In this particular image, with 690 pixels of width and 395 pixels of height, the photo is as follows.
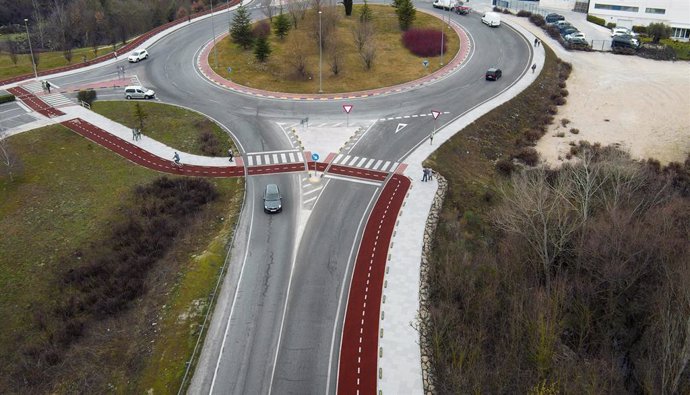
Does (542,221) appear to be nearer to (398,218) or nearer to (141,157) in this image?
(398,218)

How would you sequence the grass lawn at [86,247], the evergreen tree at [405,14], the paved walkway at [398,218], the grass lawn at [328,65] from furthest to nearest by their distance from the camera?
1. the evergreen tree at [405,14]
2. the grass lawn at [328,65]
3. the grass lawn at [86,247]
4. the paved walkway at [398,218]

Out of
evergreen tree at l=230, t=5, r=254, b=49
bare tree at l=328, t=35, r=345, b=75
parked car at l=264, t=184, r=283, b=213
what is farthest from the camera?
evergreen tree at l=230, t=5, r=254, b=49

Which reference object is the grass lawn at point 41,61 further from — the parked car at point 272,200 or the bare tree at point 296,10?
the parked car at point 272,200

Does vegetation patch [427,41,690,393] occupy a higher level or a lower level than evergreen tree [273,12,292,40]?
lower

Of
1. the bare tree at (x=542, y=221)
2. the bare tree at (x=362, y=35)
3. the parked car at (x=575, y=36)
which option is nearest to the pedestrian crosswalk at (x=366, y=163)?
the bare tree at (x=542, y=221)

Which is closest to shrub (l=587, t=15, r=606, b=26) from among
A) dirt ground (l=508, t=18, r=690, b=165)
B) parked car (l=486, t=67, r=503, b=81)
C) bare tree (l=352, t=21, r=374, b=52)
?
dirt ground (l=508, t=18, r=690, b=165)

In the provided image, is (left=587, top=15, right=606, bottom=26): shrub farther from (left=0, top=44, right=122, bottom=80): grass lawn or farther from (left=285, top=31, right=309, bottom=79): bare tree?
(left=0, top=44, right=122, bottom=80): grass lawn

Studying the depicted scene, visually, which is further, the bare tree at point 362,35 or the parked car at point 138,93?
the bare tree at point 362,35
